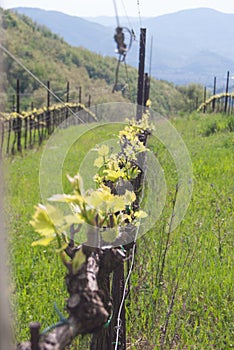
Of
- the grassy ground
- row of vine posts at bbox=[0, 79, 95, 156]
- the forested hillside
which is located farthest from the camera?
the forested hillside

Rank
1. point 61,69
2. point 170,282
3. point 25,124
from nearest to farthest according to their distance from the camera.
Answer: point 170,282 < point 25,124 < point 61,69

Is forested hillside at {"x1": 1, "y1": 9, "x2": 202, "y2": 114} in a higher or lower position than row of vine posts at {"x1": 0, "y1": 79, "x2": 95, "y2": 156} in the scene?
higher

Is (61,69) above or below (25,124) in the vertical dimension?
above

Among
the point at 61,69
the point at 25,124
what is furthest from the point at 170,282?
the point at 61,69

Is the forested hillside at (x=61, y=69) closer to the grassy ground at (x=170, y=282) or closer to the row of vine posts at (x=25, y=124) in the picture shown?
the row of vine posts at (x=25, y=124)

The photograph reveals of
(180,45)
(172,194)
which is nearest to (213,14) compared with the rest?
(180,45)

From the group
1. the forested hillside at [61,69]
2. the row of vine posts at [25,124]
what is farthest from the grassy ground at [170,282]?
the forested hillside at [61,69]

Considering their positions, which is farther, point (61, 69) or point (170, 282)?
point (61, 69)

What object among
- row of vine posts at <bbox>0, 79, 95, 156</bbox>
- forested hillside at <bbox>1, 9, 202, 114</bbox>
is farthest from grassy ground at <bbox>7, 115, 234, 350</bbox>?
forested hillside at <bbox>1, 9, 202, 114</bbox>

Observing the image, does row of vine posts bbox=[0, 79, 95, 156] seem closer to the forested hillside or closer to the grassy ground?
the grassy ground

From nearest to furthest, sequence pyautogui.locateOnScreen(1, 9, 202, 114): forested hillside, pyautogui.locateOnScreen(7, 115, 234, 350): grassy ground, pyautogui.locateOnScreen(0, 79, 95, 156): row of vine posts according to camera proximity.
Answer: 1. pyautogui.locateOnScreen(7, 115, 234, 350): grassy ground
2. pyautogui.locateOnScreen(0, 79, 95, 156): row of vine posts
3. pyautogui.locateOnScreen(1, 9, 202, 114): forested hillside

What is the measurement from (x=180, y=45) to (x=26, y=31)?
15805 millimetres

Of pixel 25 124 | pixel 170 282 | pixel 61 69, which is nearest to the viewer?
pixel 170 282

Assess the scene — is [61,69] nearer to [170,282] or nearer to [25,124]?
[25,124]
